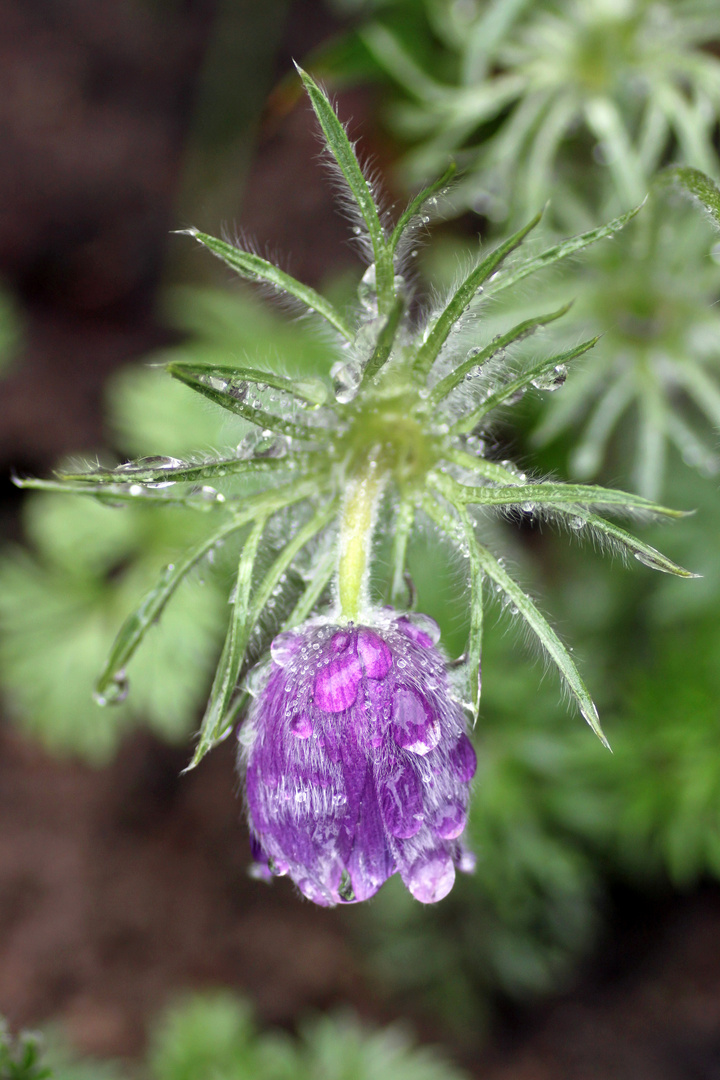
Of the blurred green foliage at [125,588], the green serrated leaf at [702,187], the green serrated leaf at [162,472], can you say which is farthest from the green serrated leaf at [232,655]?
the blurred green foliage at [125,588]

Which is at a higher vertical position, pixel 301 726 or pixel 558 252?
pixel 558 252

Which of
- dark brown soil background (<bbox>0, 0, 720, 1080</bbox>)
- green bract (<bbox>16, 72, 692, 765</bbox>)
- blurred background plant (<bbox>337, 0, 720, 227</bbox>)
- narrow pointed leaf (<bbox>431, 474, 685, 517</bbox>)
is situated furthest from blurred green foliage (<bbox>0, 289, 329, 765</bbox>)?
narrow pointed leaf (<bbox>431, 474, 685, 517</bbox>)

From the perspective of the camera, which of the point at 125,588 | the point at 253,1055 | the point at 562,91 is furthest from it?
the point at 125,588

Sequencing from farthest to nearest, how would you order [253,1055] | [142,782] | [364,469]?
[142,782], [253,1055], [364,469]

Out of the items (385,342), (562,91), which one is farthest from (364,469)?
(562,91)

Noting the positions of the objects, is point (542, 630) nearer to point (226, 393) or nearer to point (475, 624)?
point (475, 624)

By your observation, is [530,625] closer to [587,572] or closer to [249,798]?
[249,798]

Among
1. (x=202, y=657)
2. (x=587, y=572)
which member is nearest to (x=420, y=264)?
(x=587, y=572)
